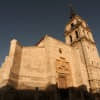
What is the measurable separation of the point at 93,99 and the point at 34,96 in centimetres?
874

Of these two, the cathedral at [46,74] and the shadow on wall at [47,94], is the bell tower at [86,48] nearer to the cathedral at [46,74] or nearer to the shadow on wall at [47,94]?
the cathedral at [46,74]

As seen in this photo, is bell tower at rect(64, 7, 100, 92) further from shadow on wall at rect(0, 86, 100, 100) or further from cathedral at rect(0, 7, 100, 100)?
shadow on wall at rect(0, 86, 100, 100)

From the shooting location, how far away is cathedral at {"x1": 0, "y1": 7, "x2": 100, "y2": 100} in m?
11.3

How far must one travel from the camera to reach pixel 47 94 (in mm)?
12102

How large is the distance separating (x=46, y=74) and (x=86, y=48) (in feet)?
37.9

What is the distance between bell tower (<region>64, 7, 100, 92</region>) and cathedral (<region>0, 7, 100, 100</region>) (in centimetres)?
14

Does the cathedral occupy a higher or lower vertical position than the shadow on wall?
higher

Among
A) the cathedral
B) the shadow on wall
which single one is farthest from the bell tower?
the shadow on wall

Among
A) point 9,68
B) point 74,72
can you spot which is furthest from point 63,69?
point 9,68

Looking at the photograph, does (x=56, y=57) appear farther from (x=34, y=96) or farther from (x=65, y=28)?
(x=65, y=28)

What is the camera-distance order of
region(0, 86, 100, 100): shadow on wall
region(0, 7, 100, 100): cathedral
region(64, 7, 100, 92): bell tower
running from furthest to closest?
region(64, 7, 100, 92): bell tower, region(0, 7, 100, 100): cathedral, region(0, 86, 100, 100): shadow on wall

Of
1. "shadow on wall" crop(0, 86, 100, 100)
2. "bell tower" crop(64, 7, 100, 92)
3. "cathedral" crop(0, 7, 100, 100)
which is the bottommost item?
"shadow on wall" crop(0, 86, 100, 100)

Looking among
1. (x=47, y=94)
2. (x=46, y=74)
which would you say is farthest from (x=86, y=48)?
(x=47, y=94)

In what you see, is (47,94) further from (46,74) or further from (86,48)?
(86,48)
